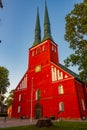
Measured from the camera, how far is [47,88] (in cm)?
3256

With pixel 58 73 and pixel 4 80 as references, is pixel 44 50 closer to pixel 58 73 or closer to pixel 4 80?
pixel 58 73

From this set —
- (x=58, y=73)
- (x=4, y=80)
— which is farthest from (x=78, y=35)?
(x=4, y=80)

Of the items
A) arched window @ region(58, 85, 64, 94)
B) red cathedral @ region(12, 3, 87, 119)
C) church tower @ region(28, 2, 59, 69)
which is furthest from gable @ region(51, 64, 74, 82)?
church tower @ region(28, 2, 59, 69)

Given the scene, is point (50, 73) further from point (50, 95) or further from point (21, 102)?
point (21, 102)

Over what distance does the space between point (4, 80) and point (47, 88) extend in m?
16.6

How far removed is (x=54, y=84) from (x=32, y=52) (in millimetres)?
12652

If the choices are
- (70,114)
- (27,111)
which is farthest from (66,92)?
(27,111)

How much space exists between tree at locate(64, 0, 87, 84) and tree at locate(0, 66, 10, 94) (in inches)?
1168

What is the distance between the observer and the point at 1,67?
43.9 meters

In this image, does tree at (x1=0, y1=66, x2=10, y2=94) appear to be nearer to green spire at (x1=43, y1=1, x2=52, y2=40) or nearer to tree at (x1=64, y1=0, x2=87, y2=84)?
green spire at (x1=43, y1=1, x2=52, y2=40)

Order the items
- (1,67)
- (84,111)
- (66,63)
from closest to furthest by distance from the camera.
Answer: (66,63) → (84,111) → (1,67)

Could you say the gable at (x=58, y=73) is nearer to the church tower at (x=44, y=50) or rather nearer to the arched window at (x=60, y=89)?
the arched window at (x=60, y=89)

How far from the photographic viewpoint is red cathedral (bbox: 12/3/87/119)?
93.6 ft

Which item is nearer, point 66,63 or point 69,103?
point 66,63
